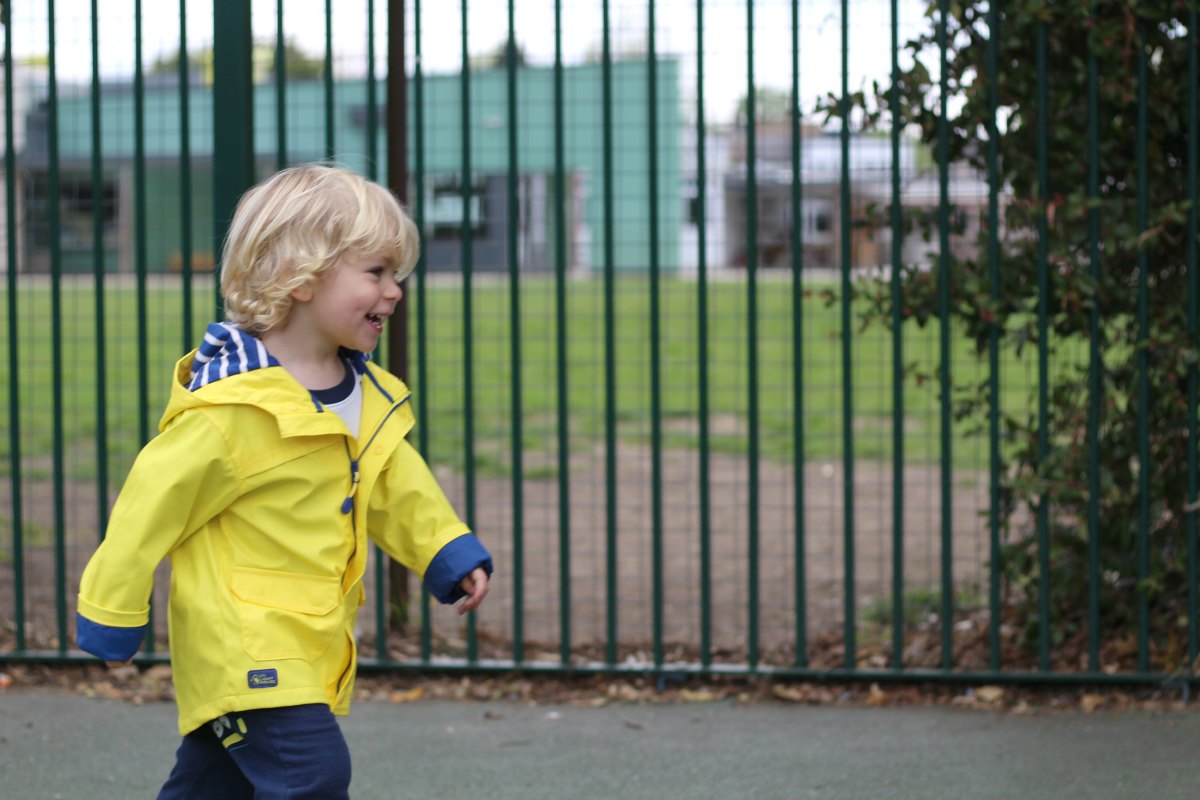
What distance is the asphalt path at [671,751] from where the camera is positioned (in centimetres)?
351

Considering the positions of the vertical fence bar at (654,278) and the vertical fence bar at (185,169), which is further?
the vertical fence bar at (185,169)

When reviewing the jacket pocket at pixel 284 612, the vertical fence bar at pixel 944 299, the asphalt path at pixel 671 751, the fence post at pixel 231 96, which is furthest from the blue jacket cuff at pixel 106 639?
the vertical fence bar at pixel 944 299

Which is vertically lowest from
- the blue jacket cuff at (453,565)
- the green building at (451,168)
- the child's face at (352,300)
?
the blue jacket cuff at (453,565)

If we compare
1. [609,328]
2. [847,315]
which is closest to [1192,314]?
[847,315]

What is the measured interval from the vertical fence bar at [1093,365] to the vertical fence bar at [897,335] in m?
0.51

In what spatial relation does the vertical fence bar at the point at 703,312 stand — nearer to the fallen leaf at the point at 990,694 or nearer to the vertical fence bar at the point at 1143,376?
the fallen leaf at the point at 990,694

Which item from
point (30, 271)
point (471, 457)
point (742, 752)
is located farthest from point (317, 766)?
point (30, 271)

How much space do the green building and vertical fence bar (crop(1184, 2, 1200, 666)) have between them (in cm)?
144

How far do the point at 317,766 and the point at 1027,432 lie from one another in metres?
2.58

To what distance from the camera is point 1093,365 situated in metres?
4.06

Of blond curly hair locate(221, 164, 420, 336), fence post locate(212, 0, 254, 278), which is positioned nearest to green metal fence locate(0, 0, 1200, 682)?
fence post locate(212, 0, 254, 278)

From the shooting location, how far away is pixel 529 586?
20.1 feet

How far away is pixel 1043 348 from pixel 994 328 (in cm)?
14

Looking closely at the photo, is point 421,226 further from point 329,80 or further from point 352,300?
point 352,300
